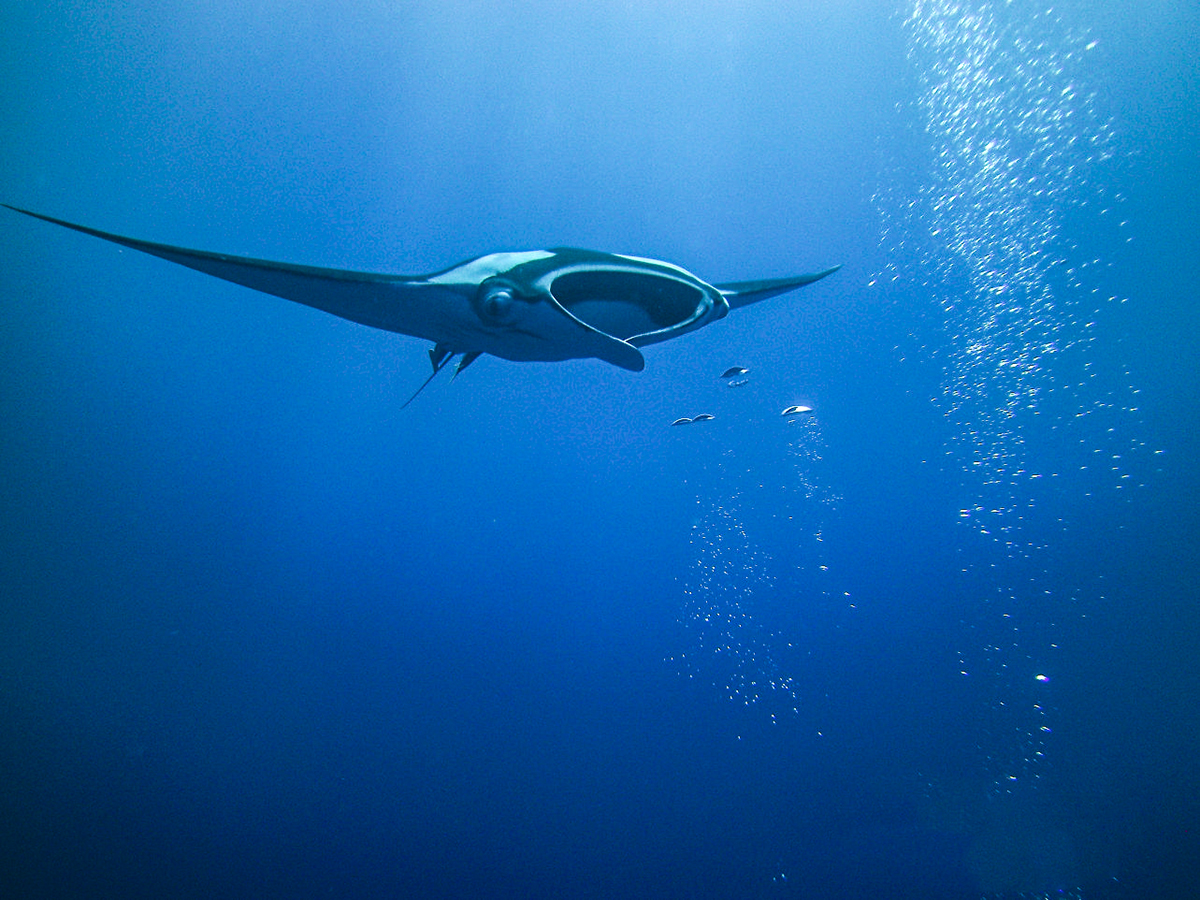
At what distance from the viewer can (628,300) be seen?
2172mm

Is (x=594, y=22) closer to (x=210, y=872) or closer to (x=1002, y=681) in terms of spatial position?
(x=1002, y=681)

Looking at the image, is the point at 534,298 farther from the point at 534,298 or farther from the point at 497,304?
the point at 497,304

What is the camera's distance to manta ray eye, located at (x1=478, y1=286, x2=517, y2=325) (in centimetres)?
205

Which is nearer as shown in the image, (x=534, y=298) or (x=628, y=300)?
(x=534, y=298)

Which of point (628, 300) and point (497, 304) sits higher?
point (628, 300)

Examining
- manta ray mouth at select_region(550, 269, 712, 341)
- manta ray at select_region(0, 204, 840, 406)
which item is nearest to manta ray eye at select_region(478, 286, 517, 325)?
manta ray at select_region(0, 204, 840, 406)

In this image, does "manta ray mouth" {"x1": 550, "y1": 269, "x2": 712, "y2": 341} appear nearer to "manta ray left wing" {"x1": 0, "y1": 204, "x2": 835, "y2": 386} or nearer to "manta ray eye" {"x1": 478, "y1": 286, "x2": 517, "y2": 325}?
"manta ray left wing" {"x1": 0, "y1": 204, "x2": 835, "y2": 386}

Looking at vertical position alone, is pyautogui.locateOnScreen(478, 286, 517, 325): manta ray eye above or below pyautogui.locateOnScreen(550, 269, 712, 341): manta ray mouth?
below

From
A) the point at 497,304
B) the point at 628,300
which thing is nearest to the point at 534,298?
the point at 497,304

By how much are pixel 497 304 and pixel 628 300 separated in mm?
551

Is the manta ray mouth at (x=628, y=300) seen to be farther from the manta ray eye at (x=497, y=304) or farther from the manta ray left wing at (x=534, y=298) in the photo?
the manta ray eye at (x=497, y=304)

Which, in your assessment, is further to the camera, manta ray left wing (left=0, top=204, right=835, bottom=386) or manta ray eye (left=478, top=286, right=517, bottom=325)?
manta ray eye (left=478, top=286, right=517, bottom=325)

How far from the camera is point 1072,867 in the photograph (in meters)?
7.85

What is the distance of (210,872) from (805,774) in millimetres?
9623
